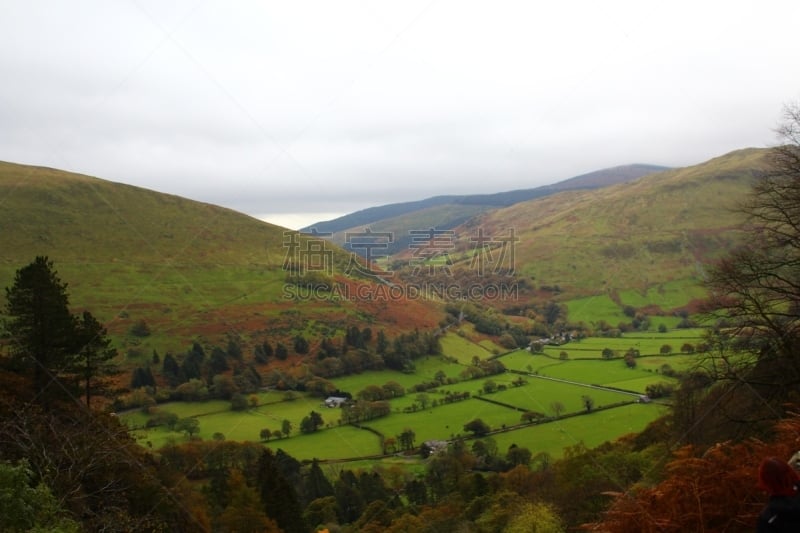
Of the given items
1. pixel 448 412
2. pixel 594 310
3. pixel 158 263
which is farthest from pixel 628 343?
pixel 158 263

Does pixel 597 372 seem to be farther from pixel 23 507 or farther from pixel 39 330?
pixel 23 507

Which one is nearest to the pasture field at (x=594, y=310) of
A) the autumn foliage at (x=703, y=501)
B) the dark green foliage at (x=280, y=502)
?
the dark green foliage at (x=280, y=502)

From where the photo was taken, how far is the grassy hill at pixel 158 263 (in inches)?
3393

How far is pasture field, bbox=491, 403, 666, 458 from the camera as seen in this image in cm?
4966

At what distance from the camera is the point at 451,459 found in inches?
1795

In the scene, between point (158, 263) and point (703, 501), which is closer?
point (703, 501)

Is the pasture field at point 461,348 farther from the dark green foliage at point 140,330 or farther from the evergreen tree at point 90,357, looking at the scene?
the evergreen tree at point 90,357

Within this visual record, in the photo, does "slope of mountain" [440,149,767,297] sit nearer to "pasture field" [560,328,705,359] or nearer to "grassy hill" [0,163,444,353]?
"pasture field" [560,328,705,359]

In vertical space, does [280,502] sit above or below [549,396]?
above

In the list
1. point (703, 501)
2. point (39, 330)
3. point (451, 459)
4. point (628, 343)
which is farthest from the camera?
point (628, 343)

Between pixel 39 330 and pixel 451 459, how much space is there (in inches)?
1375

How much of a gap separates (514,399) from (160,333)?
57114 millimetres

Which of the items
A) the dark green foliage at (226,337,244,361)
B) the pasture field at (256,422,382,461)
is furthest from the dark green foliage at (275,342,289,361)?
the pasture field at (256,422,382,461)

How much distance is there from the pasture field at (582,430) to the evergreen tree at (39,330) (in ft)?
135
